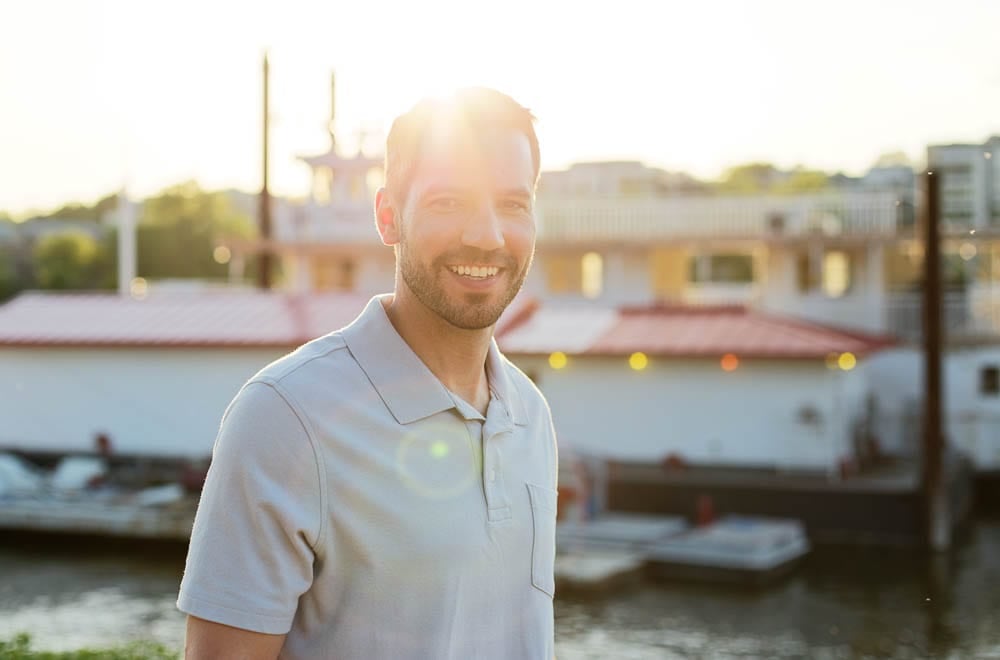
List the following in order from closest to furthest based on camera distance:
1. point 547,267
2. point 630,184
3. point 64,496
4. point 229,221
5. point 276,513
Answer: point 276,513
point 64,496
point 547,267
point 630,184
point 229,221

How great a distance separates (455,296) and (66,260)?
212ft

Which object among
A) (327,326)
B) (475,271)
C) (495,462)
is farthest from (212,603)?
(327,326)

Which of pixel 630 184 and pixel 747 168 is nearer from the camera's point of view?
pixel 630 184

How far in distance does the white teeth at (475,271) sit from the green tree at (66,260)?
6388 centimetres

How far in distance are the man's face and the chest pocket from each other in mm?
317

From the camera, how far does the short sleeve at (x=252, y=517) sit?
1735 millimetres

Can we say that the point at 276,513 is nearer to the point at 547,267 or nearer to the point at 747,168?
the point at 547,267

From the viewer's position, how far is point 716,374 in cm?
2416

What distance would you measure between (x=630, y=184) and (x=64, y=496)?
1883 cm

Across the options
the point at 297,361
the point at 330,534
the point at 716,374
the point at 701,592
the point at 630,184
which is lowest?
the point at 701,592

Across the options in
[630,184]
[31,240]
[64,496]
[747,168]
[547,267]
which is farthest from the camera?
[747,168]

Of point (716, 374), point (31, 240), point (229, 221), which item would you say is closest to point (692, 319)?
point (716, 374)

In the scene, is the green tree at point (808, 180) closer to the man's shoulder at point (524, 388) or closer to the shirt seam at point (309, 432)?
the man's shoulder at point (524, 388)

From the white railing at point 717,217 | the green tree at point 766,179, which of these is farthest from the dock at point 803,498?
the green tree at point 766,179
